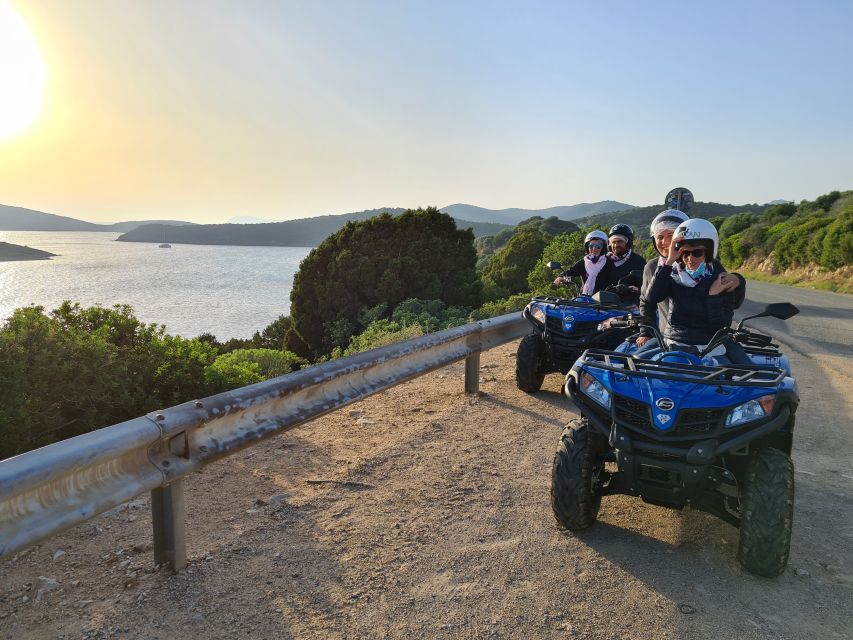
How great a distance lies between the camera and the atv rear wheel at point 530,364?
22.9 ft

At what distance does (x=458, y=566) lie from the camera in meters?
3.24

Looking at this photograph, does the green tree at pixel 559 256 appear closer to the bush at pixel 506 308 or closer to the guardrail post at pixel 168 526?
the bush at pixel 506 308

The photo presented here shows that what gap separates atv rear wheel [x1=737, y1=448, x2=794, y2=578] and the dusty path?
117mm

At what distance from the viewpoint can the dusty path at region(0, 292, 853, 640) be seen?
109 inches

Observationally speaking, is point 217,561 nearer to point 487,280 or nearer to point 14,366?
point 14,366

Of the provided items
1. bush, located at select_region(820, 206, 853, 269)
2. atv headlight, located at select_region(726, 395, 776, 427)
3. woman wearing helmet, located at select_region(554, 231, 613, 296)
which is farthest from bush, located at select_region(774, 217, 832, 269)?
atv headlight, located at select_region(726, 395, 776, 427)

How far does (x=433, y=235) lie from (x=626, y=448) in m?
23.1

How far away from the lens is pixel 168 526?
10.0 ft

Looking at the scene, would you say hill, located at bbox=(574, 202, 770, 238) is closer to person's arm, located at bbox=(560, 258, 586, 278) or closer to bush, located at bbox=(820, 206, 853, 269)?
bush, located at bbox=(820, 206, 853, 269)

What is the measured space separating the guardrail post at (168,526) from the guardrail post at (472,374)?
Result: 423cm

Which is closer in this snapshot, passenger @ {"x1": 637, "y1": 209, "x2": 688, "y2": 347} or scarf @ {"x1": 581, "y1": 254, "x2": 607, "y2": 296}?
passenger @ {"x1": 637, "y1": 209, "x2": 688, "y2": 347}

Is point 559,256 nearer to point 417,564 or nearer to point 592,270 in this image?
point 592,270

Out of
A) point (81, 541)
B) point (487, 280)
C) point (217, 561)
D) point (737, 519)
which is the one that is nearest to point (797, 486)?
point (737, 519)

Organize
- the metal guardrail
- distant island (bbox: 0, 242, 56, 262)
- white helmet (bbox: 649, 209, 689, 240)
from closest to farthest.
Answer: the metal guardrail
white helmet (bbox: 649, 209, 689, 240)
distant island (bbox: 0, 242, 56, 262)
